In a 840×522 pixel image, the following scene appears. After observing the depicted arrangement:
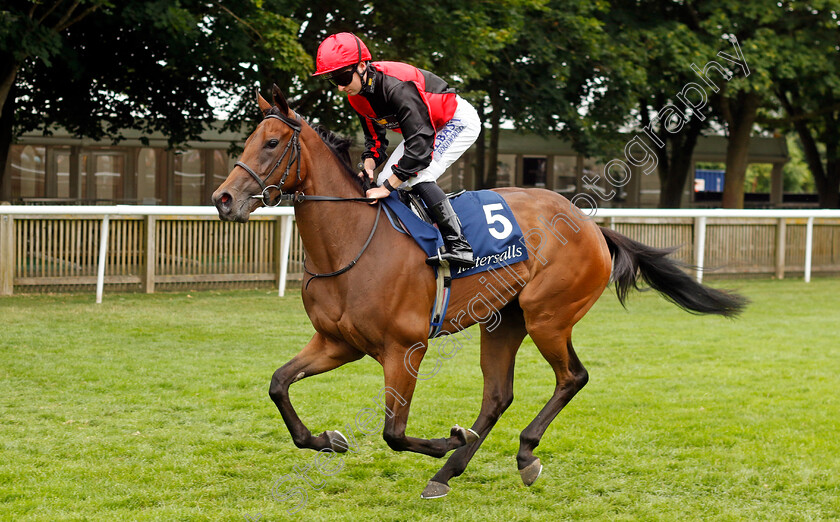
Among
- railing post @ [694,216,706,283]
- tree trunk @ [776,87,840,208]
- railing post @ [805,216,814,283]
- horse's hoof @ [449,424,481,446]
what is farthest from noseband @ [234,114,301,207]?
tree trunk @ [776,87,840,208]

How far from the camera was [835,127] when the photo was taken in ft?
67.5

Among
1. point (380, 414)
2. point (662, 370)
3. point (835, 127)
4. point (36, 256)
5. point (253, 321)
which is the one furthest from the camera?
point (835, 127)

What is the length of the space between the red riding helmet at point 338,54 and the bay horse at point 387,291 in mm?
234

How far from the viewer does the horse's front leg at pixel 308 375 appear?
→ 3689 millimetres

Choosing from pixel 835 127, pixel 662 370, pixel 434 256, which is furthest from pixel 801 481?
pixel 835 127

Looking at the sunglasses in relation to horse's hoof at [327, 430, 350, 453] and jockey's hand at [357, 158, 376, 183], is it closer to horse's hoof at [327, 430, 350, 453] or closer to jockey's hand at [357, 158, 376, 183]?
jockey's hand at [357, 158, 376, 183]

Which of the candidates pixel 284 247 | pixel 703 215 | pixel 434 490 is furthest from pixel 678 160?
pixel 434 490

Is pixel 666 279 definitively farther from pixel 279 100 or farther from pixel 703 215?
pixel 703 215

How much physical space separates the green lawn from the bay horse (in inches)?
13.1

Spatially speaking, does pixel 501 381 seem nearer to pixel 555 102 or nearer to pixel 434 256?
pixel 434 256

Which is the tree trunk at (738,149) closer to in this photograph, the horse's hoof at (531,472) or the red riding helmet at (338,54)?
the horse's hoof at (531,472)

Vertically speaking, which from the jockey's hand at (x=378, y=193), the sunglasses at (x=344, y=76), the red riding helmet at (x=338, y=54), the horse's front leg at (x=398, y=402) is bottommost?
the horse's front leg at (x=398, y=402)

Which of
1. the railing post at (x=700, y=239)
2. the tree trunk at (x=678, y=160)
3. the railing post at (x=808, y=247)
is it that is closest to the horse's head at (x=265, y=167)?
the railing post at (x=700, y=239)

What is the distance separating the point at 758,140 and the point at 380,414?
2278cm
